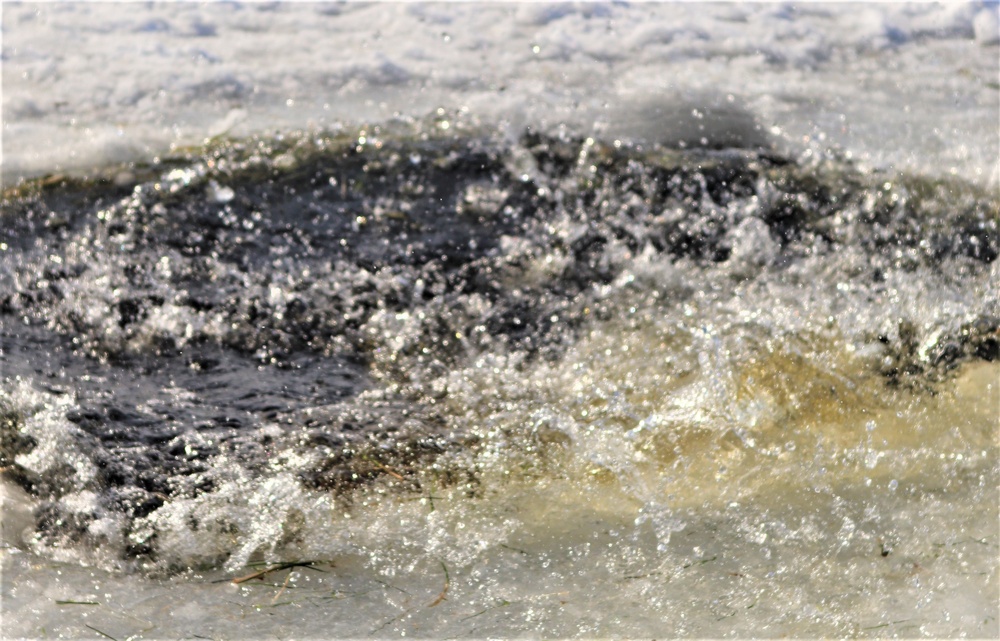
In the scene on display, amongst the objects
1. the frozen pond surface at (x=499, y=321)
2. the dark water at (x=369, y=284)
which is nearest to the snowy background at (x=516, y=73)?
the frozen pond surface at (x=499, y=321)

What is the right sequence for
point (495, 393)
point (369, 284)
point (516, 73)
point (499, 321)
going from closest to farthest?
point (495, 393), point (499, 321), point (369, 284), point (516, 73)

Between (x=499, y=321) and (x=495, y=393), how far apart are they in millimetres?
369

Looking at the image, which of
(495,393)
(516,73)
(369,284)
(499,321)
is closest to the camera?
(495,393)

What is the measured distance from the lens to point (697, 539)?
6.55 ft

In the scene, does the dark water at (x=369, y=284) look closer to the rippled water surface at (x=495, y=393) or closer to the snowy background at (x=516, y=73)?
the rippled water surface at (x=495, y=393)

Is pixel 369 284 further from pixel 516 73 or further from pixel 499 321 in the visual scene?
pixel 516 73

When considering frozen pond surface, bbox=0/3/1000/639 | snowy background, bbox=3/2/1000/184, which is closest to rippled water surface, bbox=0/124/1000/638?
frozen pond surface, bbox=0/3/1000/639

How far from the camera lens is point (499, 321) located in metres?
2.72

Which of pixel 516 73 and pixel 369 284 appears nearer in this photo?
pixel 369 284

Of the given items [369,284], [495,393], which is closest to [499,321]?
[495,393]

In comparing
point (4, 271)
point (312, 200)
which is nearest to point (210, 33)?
point (312, 200)

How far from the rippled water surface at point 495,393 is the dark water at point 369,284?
0.5 inches

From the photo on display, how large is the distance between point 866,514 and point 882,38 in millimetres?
2893

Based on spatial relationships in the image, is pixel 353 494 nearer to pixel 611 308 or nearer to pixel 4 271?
pixel 611 308
